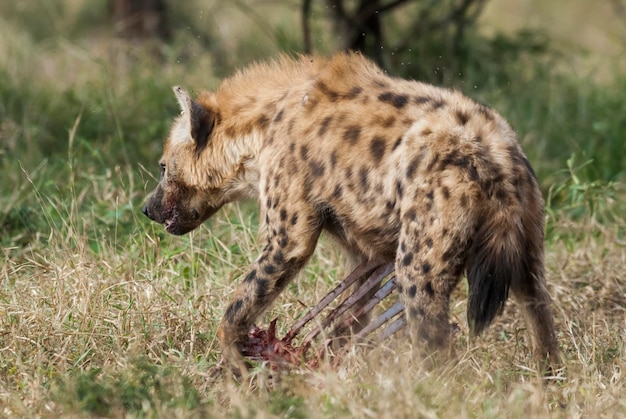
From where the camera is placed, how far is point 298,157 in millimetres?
4527

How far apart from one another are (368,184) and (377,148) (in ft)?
0.47

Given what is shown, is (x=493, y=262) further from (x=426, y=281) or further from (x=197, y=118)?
(x=197, y=118)

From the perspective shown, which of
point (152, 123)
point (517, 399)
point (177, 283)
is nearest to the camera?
point (517, 399)

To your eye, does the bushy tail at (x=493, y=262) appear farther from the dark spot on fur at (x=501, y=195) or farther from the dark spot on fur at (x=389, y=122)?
the dark spot on fur at (x=389, y=122)

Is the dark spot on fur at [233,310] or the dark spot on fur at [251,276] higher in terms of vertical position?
the dark spot on fur at [251,276]

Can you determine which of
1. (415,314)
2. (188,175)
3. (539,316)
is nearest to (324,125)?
(188,175)

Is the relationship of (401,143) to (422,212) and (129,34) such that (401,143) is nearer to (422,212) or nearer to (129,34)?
(422,212)

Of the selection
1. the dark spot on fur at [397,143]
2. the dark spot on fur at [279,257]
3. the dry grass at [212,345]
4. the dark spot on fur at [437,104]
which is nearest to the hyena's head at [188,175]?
the dry grass at [212,345]

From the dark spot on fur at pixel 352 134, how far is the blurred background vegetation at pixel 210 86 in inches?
54.5

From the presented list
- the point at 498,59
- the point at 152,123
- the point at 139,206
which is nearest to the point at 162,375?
the point at 139,206

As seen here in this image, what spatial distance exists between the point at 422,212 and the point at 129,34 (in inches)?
249

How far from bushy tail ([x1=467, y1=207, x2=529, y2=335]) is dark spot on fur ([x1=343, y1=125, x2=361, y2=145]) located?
2.26 feet

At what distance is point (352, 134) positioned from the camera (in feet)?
14.6

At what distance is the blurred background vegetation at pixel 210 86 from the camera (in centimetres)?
625
